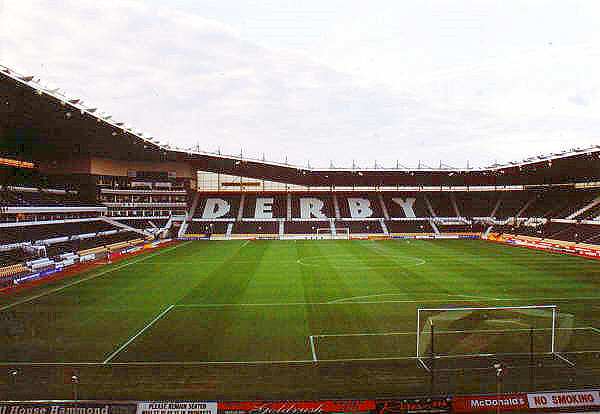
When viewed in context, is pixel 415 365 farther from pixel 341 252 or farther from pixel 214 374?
pixel 341 252

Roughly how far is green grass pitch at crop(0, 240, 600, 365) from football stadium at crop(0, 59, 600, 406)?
0.10 meters

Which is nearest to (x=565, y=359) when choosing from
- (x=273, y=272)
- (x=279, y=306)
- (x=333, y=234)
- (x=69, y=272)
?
(x=279, y=306)

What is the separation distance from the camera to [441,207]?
197 ft

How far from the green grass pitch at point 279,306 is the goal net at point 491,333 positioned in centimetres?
6

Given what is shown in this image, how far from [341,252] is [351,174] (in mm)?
20559

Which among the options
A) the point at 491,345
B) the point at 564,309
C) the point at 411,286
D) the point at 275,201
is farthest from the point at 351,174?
the point at 491,345

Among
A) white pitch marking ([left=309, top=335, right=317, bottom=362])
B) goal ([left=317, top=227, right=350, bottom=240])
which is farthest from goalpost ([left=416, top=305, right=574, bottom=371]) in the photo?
goal ([left=317, top=227, right=350, bottom=240])

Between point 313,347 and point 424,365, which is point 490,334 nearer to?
point 424,365

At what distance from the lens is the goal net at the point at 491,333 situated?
12.5m

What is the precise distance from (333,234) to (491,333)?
1599 inches

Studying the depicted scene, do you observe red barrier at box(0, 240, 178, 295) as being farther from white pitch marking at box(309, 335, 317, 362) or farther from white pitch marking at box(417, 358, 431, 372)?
white pitch marking at box(417, 358, 431, 372)

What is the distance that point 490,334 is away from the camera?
505 inches

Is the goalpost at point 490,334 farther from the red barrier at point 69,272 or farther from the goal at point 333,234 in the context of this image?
the goal at point 333,234

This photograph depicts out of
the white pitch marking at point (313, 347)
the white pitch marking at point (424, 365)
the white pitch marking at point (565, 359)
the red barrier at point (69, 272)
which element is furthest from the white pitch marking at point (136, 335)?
the white pitch marking at point (565, 359)
